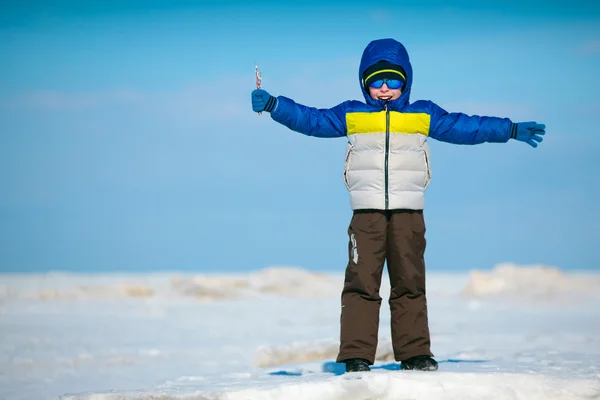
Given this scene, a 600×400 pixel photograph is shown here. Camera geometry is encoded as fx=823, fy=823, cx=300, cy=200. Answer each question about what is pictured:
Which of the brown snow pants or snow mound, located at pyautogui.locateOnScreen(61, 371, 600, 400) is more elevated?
the brown snow pants

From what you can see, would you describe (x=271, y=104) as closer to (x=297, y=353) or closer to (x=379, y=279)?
(x=379, y=279)

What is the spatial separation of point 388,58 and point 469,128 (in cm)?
82

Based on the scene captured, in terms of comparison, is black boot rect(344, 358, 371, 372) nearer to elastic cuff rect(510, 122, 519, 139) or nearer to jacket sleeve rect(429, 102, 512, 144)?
jacket sleeve rect(429, 102, 512, 144)

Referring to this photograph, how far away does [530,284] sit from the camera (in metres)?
18.1

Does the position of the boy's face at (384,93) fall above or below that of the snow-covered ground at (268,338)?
above

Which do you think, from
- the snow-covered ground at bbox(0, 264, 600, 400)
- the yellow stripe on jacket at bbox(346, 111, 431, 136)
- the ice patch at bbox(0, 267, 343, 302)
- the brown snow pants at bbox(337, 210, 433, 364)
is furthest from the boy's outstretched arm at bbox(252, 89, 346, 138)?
the ice patch at bbox(0, 267, 343, 302)

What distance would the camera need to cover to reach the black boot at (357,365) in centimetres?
603

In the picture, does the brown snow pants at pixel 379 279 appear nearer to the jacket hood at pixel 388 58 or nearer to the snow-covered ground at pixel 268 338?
the snow-covered ground at pixel 268 338

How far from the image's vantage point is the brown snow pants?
6066 mm

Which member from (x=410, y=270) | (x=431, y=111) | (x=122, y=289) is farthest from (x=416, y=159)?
(x=122, y=289)

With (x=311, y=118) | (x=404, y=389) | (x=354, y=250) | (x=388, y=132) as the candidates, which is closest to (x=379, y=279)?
(x=354, y=250)

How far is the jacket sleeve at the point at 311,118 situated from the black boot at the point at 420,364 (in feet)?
5.86

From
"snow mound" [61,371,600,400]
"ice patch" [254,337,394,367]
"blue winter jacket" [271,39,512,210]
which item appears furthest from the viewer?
"ice patch" [254,337,394,367]

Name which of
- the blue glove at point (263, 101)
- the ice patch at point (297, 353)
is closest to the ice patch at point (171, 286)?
the ice patch at point (297, 353)
